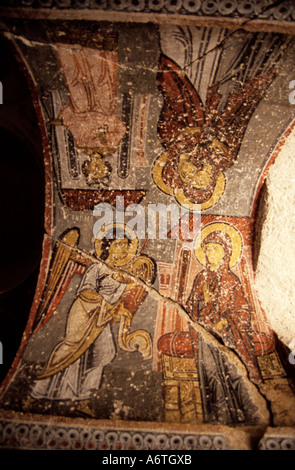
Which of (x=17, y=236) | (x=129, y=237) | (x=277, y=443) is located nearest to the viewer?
(x=277, y=443)

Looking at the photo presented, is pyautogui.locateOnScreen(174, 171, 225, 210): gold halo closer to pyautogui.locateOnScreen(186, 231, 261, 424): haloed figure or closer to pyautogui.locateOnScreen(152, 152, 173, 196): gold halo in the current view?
pyautogui.locateOnScreen(152, 152, 173, 196): gold halo

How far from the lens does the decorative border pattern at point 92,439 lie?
121cm

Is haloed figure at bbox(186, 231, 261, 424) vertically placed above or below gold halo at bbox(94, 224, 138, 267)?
below

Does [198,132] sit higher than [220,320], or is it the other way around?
[198,132]

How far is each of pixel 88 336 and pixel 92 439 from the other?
447mm

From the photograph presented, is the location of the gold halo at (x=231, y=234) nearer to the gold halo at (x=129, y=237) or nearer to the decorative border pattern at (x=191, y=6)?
the gold halo at (x=129, y=237)

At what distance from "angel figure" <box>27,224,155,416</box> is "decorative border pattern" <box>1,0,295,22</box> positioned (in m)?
0.96

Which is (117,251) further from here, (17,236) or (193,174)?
(17,236)

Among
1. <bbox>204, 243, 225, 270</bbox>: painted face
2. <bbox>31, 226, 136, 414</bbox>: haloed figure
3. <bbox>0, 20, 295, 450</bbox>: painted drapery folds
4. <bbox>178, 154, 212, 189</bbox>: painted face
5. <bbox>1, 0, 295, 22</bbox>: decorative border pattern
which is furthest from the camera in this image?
<bbox>204, 243, 225, 270</bbox>: painted face

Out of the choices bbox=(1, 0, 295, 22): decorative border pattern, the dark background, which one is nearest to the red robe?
bbox=(1, 0, 295, 22): decorative border pattern

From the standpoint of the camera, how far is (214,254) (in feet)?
5.12

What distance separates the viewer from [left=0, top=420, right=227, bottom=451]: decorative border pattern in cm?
121

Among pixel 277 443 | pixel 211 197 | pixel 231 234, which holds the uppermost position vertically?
pixel 211 197

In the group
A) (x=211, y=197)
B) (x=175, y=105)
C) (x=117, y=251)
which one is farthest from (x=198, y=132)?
(x=117, y=251)
